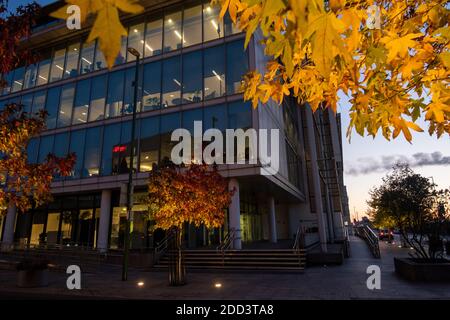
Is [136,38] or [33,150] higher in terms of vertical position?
[136,38]

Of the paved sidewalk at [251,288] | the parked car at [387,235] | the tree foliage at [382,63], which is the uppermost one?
the tree foliage at [382,63]

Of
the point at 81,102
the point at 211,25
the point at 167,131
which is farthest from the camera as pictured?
the point at 81,102

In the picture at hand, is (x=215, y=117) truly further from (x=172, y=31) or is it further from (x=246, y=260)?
(x=246, y=260)

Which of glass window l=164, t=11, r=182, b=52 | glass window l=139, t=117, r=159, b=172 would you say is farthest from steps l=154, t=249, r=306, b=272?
glass window l=164, t=11, r=182, b=52

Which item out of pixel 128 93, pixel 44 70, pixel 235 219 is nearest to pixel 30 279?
pixel 235 219

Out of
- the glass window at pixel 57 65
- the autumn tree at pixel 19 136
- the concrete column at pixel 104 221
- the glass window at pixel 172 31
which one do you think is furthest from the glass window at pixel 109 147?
the autumn tree at pixel 19 136

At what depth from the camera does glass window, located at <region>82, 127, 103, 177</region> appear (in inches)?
923

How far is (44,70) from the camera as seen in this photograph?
28.6 meters

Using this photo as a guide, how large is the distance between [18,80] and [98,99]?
11214mm

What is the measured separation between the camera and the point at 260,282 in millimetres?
12125

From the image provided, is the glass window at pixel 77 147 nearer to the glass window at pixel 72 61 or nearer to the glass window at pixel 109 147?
the glass window at pixel 109 147

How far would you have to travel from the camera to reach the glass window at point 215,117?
64.9ft

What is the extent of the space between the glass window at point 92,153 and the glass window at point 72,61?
6.53m
